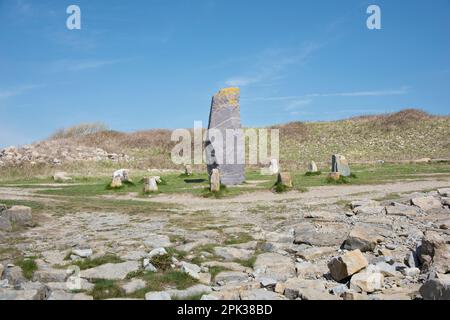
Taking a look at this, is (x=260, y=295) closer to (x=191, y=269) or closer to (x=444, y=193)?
(x=191, y=269)

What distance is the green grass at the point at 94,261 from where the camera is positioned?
7026 millimetres

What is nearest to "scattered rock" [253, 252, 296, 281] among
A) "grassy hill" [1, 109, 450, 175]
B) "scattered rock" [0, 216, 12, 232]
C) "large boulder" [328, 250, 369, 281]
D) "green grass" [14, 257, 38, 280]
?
"large boulder" [328, 250, 369, 281]

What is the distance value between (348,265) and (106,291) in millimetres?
3138

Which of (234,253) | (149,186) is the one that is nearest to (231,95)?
(149,186)

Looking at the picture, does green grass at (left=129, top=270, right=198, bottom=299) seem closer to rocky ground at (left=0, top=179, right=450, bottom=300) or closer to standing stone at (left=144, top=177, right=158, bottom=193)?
rocky ground at (left=0, top=179, right=450, bottom=300)

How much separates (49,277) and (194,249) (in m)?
2.58

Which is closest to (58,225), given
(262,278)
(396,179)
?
(262,278)

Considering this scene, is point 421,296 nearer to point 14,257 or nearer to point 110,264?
point 110,264

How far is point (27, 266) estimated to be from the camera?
702cm

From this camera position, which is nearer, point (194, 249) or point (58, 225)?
point (194, 249)

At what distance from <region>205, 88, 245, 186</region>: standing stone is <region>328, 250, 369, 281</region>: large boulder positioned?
596 inches

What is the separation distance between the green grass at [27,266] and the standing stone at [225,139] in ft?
46.1
